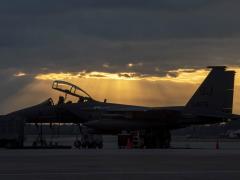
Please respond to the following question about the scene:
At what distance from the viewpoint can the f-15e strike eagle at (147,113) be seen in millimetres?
41188

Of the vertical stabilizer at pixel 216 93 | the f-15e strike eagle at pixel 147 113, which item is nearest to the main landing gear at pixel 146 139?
the f-15e strike eagle at pixel 147 113

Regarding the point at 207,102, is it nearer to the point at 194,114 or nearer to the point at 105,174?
the point at 194,114

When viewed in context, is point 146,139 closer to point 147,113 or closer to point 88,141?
point 147,113

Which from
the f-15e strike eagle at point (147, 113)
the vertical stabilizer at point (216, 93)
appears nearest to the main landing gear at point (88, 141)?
the f-15e strike eagle at point (147, 113)

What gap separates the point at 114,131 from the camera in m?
A: 42.6

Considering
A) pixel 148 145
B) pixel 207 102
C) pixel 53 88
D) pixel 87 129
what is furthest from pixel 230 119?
pixel 53 88

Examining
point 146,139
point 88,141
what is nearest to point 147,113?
point 146,139

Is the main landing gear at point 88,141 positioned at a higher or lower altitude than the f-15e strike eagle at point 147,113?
lower

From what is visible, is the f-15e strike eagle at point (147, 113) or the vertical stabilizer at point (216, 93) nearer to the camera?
the f-15e strike eagle at point (147, 113)

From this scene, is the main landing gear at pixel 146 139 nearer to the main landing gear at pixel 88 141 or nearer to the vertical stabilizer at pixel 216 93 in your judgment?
the main landing gear at pixel 88 141

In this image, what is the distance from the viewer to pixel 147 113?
4116cm

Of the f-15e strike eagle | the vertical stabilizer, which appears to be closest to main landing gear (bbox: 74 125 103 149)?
the f-15e strike eagle

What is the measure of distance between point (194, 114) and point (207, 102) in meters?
2.72

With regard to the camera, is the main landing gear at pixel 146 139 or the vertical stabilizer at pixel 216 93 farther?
the vertical stabilizer at pixel 216 93
